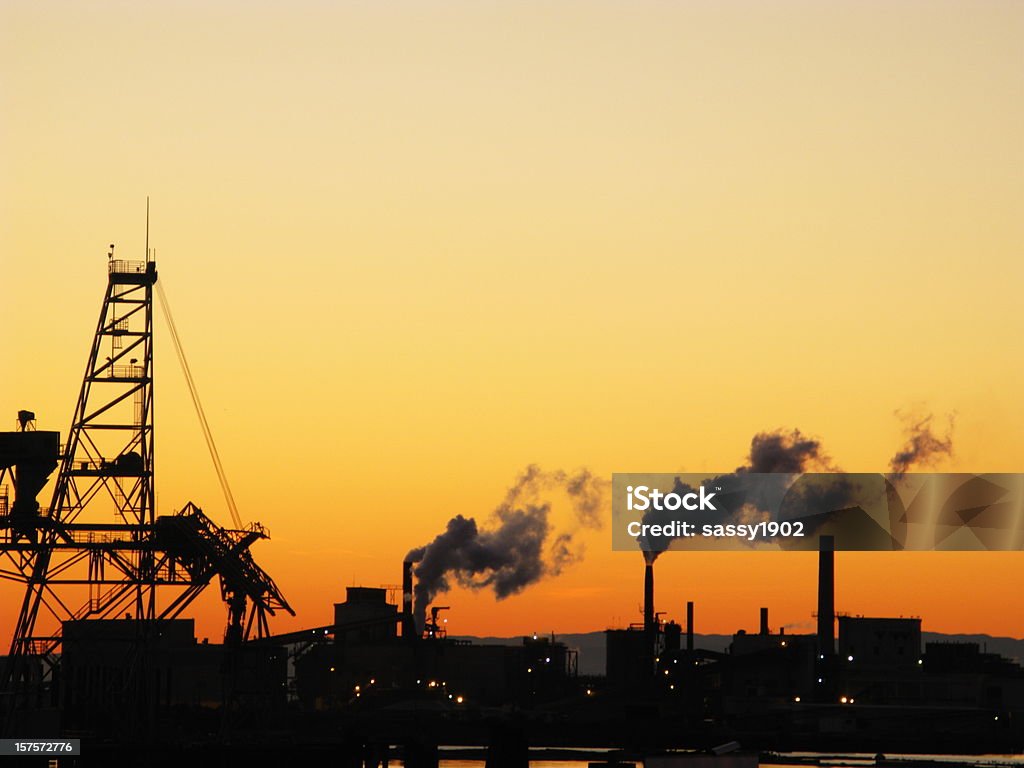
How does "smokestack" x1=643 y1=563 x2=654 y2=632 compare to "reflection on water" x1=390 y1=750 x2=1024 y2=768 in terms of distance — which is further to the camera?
"smokestack" x1=643 y1=563 x2=654 y2=632

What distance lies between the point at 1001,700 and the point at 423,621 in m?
46.6

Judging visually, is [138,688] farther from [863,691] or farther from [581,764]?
[863,691]

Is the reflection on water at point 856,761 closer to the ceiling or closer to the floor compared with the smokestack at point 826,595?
closer to the floor

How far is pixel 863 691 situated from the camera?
14312 centimetres

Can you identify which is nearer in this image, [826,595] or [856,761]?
[856,761]

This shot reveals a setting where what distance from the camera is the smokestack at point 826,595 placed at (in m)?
140

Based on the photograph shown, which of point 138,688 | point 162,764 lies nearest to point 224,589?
point 138,688

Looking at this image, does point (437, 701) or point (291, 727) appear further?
point (437, 701)

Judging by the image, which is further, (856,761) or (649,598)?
(649,598)

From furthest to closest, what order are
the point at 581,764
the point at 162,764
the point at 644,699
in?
the point at 644,699, the point at 581,764, the point at 162,764

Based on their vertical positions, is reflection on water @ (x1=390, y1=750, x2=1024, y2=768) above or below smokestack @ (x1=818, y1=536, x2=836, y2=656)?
below

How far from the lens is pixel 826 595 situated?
141000 mm

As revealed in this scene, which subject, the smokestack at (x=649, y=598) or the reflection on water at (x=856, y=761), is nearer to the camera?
the reflection on water at (x=856, y=761)

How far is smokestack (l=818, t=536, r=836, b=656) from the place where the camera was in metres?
140
